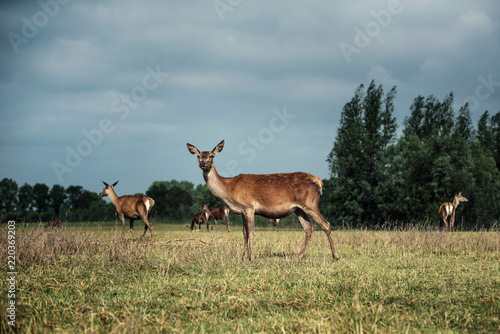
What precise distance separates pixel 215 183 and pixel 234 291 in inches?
148

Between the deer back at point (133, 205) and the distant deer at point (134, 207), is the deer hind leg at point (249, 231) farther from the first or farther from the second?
the deer back at point (133, 205)

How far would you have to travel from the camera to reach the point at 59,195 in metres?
62.0

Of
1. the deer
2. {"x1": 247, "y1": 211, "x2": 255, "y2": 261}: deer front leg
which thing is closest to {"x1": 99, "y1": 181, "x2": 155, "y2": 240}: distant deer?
the deer

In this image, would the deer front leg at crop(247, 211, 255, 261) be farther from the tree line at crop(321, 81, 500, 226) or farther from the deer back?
the tree line at crop(321, 81, 500, 226)

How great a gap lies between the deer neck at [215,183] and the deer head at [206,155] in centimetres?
14

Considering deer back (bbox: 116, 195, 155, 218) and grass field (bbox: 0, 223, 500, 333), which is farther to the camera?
deer back (bbox: 116, 195, 155, 218)

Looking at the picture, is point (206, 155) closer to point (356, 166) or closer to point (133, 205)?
point (133, 205)

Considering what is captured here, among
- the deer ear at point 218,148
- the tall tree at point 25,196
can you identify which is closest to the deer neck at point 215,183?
the deer ear at point 218,148

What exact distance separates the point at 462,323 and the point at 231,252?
4.95 m

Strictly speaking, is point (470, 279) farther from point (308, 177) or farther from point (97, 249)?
point (97, 249)

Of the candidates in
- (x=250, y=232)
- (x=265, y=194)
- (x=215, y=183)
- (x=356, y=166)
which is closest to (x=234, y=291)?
(x=250, y=232)

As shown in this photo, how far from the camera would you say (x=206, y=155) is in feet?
30.3

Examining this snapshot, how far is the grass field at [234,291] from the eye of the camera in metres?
4.43

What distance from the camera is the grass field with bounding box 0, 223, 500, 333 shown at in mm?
4434
